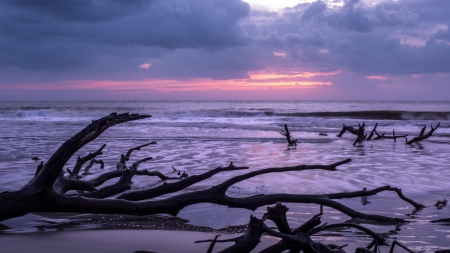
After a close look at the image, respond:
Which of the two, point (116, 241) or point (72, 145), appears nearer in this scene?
point (72, 145)

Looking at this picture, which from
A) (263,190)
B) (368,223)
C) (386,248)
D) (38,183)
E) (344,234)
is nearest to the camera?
(38,183)

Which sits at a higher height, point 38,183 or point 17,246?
point 38,183

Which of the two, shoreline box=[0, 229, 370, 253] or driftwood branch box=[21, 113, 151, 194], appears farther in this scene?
shoreline box=[0, 229, 370, 253]

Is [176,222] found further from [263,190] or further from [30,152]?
[30,152]

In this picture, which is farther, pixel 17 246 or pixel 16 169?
pixel 16 169

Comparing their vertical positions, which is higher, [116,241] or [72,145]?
[72,145]

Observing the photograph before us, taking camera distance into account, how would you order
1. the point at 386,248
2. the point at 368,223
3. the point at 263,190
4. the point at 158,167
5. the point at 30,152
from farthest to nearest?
the point at 30,152, the point at 158,167, the point at 263,190, the point at 368,223, the point at 386,248

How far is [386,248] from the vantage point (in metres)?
3.35

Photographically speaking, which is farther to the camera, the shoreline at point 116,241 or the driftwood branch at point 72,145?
the shoreline at point 116,241

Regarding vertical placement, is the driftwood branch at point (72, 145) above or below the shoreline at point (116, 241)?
above

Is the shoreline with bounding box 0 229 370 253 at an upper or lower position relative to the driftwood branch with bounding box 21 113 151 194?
lower

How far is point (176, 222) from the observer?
433 centimetres

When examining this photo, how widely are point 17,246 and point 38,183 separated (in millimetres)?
952

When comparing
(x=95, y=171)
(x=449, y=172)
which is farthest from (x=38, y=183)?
(x=449, y=172)
